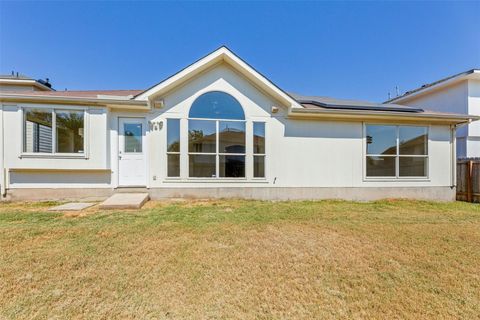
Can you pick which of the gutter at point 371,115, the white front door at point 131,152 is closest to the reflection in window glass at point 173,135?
the white front door at point 131,152

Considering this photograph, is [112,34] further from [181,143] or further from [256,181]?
[256,181]

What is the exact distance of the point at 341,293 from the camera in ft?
8.77

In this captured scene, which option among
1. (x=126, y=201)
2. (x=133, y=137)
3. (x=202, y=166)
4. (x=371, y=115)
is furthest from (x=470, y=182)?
(x=133, y=137)

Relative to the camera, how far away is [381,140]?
29.3ft

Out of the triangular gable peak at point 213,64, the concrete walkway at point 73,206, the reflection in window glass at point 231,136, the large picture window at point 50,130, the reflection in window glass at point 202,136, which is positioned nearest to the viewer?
the concrete walkway at point 73,206

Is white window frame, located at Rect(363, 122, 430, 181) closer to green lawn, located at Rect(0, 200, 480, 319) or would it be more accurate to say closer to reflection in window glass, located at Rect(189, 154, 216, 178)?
green lawn, located at Rect(0, 200, 480, 319)

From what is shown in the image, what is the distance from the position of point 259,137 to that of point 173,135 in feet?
9.55

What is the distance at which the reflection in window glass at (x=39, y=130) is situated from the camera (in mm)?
7190

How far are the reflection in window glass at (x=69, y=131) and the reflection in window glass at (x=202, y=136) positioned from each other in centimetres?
335

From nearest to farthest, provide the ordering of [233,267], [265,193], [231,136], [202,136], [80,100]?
[233,267] → [80,100] → [202,136] → [231,136] → [265,193]

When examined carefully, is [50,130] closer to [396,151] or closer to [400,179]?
[396,151]

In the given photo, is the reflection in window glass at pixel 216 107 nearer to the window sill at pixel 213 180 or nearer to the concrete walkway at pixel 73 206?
the window sill at pixel 213 180

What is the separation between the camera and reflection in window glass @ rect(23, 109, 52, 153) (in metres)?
7.19

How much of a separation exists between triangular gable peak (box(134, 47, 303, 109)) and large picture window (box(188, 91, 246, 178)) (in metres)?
0.86
